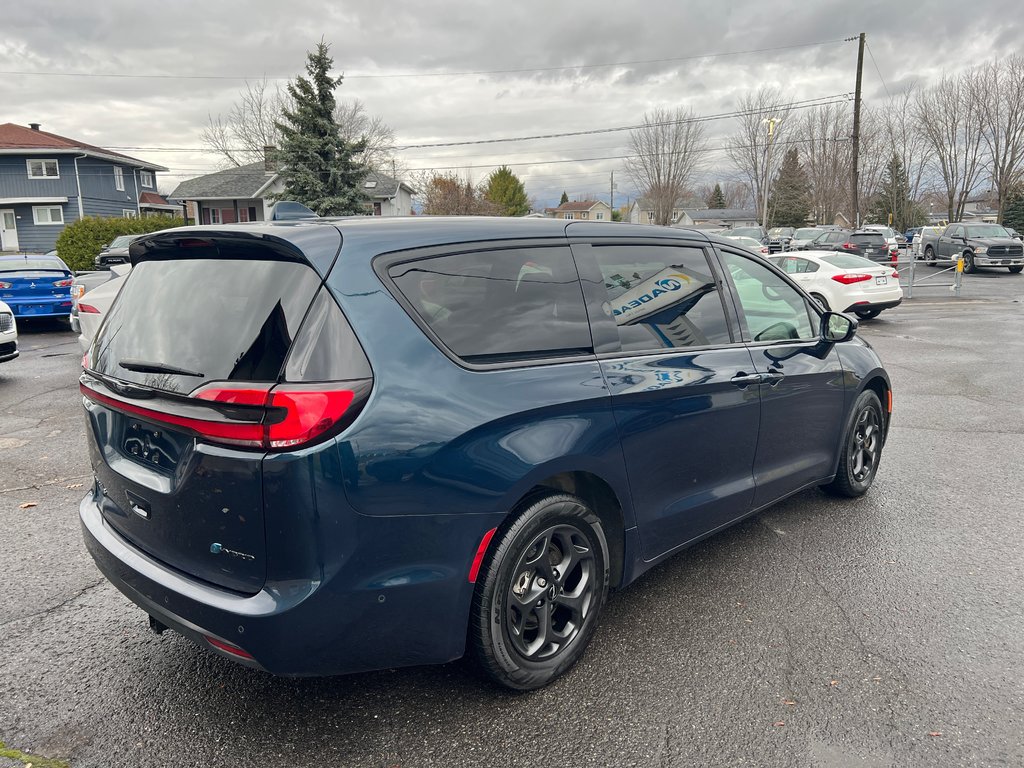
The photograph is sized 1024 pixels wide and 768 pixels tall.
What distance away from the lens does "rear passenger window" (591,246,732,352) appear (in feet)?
10.4

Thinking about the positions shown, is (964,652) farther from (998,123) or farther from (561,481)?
(998,123)

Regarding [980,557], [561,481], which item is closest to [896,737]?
[561,481]

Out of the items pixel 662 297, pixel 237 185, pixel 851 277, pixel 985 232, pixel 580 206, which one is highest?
pixel 580 206

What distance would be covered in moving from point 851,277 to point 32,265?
16.4m

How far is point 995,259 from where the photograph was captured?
27.2 metres

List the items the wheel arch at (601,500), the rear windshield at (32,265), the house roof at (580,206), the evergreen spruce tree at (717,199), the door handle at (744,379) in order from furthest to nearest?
the house roof at (580,206), the evergreen spruce tree at (717,199), the rear windshield at (32,265), the door handle at (744,379), the wheel arch at (601,500)

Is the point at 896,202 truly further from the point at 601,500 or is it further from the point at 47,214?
the point at 601,500

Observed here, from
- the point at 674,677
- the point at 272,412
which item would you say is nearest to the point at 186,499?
the point at 272,412

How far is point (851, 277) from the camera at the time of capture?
48.5ft

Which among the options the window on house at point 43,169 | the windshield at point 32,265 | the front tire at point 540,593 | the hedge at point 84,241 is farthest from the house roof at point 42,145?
the front tire at point 540,593

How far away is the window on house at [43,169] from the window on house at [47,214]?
1868 millimetres

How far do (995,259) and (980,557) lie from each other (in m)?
28.4

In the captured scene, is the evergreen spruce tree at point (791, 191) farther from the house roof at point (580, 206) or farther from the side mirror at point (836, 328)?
the house roof at point (580, 206)

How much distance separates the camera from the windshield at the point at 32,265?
1442 centimetres
